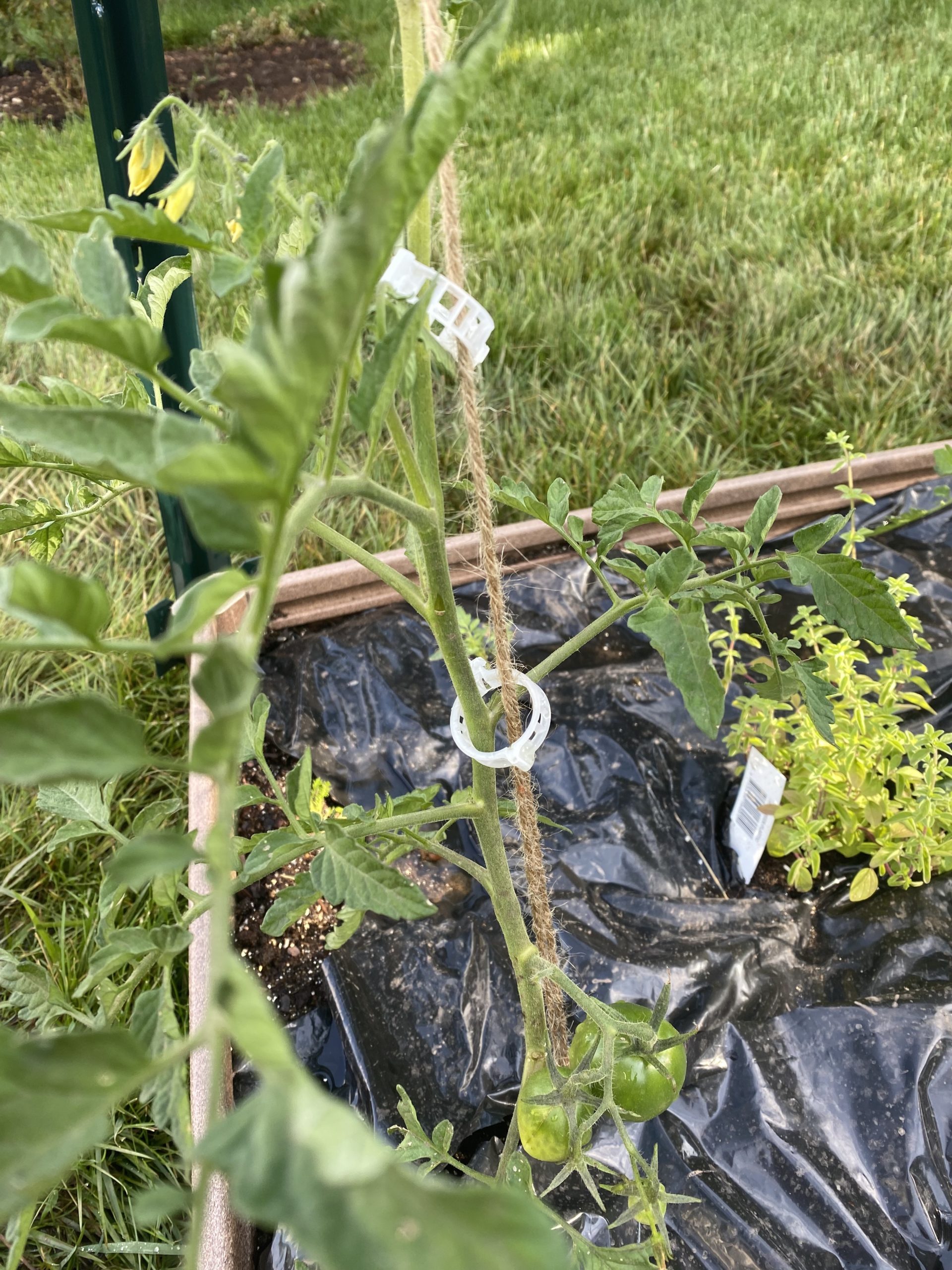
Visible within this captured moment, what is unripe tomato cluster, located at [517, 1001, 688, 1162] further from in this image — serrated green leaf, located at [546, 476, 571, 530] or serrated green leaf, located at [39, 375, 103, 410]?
serrated green leaf, located at [39, 375, 103, 410]

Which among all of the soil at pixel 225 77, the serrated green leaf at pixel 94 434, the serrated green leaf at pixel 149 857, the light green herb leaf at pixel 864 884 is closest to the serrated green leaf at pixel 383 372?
the serrated green leaf at pixel 94 434

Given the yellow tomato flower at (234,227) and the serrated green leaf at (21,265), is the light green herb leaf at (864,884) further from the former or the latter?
the serrated green leaf at (21,265)

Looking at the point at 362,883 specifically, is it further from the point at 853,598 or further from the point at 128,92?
the point at 128,92

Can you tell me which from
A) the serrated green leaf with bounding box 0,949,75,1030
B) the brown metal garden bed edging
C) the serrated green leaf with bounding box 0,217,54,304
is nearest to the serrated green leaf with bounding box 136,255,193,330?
the serrated green leaf with bounding box 0,217,54,304

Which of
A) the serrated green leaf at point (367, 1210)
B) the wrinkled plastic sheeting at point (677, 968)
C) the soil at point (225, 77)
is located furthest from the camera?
the soil at point (225, 77)

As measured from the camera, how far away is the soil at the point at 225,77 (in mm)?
4254

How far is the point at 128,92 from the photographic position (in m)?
Answer: 1.29

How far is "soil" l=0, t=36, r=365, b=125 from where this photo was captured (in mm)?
4254

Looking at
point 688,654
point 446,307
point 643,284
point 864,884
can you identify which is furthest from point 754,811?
point 643,284

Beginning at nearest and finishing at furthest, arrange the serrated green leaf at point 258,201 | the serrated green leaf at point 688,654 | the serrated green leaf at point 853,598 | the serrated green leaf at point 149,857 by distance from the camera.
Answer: the serrated green leaf at point 149,857
the serrated green leaf at point 258,201
the serrated green leaf at point 688,654
the serrated green leaf at point 853,598

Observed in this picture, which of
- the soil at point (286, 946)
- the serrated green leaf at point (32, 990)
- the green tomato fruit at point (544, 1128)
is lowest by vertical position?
the soil at point (286, 946)

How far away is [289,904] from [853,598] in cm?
45

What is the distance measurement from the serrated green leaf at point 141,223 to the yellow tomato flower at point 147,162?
0.36 meters

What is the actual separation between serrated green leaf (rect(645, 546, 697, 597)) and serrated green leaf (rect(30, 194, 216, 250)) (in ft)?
1.09
